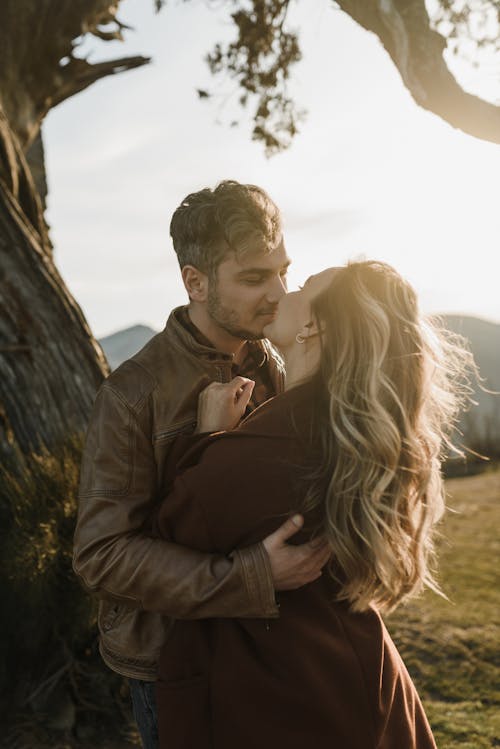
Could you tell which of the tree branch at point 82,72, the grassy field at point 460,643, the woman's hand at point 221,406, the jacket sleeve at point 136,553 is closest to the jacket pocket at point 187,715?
the jacket sleeve at point 136,553

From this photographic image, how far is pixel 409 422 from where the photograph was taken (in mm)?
1748

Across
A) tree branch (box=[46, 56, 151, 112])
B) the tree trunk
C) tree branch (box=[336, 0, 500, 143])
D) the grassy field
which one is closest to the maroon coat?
the grassy field

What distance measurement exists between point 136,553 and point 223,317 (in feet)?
2.77

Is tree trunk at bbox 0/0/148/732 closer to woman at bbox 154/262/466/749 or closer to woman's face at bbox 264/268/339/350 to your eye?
woman at bbox 154/262/466/749

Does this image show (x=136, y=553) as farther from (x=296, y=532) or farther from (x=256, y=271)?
(x=256, y=271)

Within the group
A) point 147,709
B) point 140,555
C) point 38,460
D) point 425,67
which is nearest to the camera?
point 140,555

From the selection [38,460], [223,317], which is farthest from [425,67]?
[38,460]

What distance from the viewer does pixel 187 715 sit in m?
1.71

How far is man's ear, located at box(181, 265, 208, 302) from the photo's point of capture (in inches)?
92.0

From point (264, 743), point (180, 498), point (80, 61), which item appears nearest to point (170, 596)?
point (180, 498)

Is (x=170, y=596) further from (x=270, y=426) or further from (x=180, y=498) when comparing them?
(x=270, y=426)

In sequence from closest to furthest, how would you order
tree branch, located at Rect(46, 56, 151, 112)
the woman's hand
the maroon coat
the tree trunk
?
the maroon coat, the woman's hand, the tree trunk, tree branch, located at Rect(46, 56, 151, 112)

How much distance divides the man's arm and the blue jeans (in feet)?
1.15

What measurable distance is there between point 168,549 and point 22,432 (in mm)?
2621
